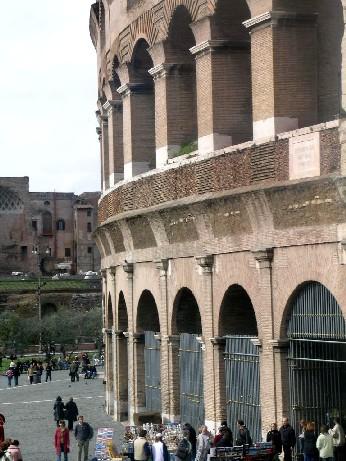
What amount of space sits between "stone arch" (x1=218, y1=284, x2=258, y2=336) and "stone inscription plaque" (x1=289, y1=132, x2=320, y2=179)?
339cm

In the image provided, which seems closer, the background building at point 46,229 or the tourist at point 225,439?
the tourist at point 225,439

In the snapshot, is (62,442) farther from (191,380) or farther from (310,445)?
(310,445)

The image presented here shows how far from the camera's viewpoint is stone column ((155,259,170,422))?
23.8 m

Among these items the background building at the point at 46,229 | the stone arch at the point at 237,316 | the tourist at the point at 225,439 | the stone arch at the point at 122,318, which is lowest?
the tourist at the point at 225,439

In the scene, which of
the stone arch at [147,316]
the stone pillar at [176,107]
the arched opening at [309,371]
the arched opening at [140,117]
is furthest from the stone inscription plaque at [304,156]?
the stone arch at [147,316]

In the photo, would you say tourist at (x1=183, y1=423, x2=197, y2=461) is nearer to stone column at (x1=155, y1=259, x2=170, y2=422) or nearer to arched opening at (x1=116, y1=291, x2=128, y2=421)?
stone column at (x1=155, y1=259, x2=170, y2=422)

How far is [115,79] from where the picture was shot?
28.5m

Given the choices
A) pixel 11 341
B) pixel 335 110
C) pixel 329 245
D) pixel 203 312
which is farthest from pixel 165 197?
pixel 11 341

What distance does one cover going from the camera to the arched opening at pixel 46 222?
103125 millimetres

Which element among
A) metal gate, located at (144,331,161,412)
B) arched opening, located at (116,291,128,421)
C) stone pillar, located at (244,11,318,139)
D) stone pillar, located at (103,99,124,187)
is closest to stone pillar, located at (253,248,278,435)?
stone pillar, located at (244,11,318,139)

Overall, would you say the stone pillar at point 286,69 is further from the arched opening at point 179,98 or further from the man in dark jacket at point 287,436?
the arched opening at point 179,98

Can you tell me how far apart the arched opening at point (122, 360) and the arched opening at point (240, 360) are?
7.17 m

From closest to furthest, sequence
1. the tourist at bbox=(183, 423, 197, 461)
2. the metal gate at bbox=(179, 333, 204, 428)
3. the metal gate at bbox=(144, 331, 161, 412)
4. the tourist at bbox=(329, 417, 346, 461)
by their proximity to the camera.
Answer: the tourist at bbox=(329, 417, 346, 461), the tourist at bbox=(183, 423, 197, 461), the metal gate at bbox=(179, 333, 204, 428), the metal gate at bbox=(144, 331, 161, 412)

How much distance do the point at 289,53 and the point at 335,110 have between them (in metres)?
1.17
